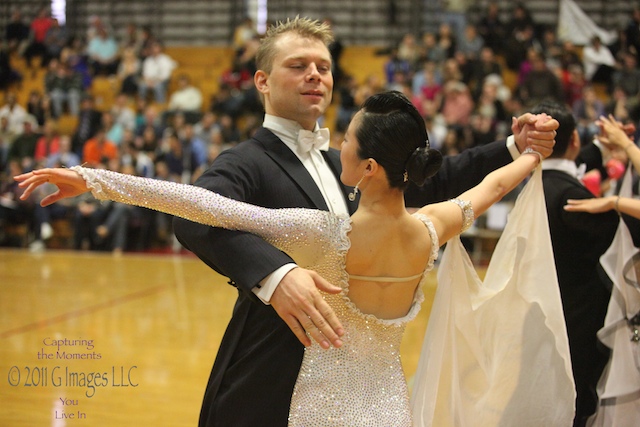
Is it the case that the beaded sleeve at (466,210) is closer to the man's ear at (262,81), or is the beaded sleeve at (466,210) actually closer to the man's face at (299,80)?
the man's face at (299,80)

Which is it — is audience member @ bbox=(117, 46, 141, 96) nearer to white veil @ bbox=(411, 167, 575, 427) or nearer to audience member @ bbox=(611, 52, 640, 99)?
audience member @ bbox=(611, 52, 640, 99)

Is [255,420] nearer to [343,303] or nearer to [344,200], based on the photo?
[343,303]

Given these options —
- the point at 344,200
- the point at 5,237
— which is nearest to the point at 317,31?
the point at 344,200

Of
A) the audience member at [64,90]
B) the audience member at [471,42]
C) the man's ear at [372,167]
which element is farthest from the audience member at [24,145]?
the man's ear at [372,167]

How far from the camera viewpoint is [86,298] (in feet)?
25.0

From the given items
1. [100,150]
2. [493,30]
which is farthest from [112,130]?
Result: [493,30]

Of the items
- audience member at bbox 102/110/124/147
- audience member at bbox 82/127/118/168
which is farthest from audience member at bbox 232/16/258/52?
audience member at bbox 82/127/118/168

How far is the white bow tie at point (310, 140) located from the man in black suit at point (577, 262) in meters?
1.09

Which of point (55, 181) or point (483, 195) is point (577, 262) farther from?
point (55, 181)

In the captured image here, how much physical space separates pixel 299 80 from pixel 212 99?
471 inches

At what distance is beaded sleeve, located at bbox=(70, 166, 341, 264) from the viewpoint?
2068 mm

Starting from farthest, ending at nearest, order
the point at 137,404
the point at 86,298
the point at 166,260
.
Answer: the point at 166,260 < the point at 86,298 < the point at 137,404

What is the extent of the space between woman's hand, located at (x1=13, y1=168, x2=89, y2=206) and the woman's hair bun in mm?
904

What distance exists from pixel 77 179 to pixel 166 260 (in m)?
8.52
